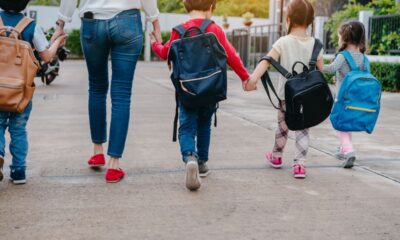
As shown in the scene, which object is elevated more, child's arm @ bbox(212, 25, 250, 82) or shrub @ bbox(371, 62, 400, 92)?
child's arm @ bbox(212, 25, 250, 82)

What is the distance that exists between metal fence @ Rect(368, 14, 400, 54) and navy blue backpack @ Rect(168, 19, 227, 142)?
423 inches

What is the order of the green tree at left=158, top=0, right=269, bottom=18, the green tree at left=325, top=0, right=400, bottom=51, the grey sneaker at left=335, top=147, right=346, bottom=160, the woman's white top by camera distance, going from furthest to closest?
1. the green tree at left=158, top=0, right=269, bottom=18
2. the green tree at left=325, top=0, right=400, bottom=51
3. the grey sneaker at left=335, top=147, right=346, bottom=160
4. the woman's white top

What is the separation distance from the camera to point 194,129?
452cm

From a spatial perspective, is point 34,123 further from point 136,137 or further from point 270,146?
point 270,146

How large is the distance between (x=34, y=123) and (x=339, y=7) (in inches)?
609

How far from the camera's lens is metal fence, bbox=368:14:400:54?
14.7 m

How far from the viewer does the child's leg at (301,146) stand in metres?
4.86

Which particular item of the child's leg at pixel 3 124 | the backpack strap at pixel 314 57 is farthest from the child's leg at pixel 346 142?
the child's leg at pixel 3 124

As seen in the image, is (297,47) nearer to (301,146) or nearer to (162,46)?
(301,146)

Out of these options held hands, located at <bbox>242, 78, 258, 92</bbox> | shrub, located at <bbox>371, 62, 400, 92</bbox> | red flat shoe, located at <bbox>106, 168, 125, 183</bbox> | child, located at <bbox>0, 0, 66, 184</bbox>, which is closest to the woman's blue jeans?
red flat shoe, located at <bbox>106, 168, 125, 183</bbox>

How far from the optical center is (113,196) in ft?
13.4

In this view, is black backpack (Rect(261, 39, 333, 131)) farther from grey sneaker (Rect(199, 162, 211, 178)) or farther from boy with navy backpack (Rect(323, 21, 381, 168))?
grey sneaker (Rect(199, 162, 211, 178))

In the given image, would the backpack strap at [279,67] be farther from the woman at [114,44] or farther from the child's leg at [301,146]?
the woman at [114,44]

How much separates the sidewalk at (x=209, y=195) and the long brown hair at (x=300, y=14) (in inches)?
45.0
